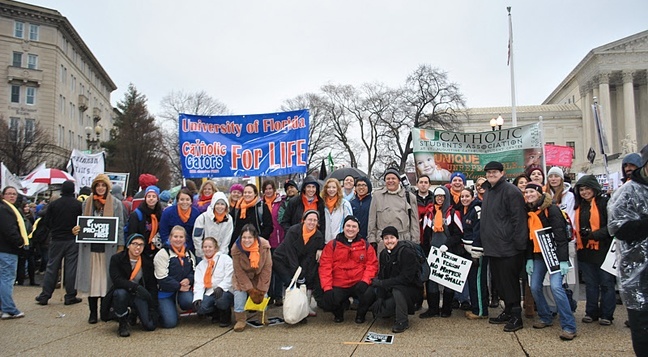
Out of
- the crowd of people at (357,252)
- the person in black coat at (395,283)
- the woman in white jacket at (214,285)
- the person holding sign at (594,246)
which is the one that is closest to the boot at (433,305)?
the crowd of people at (357,252)

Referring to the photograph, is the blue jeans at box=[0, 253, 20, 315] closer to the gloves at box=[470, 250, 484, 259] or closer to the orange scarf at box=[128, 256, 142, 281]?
the orange scarf at box=[128, 256, 142, 281]

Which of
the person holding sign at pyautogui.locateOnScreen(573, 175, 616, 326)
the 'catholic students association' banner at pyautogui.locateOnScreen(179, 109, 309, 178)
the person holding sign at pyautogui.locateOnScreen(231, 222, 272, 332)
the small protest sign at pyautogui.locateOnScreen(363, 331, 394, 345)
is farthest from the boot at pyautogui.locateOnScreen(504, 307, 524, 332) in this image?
the 'catholic students association' banner at pyautogui.locateOnScreen(179, 109, 309, 178)

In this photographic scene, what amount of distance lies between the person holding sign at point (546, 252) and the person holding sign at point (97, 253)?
5.72 meters

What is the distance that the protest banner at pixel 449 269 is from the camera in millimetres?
6318

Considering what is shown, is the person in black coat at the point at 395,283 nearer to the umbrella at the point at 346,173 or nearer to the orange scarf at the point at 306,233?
the orange scarf at the point at 306,233

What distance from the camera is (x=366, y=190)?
24.6 ft

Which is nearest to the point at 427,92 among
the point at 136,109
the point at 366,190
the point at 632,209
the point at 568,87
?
the point at 136,109

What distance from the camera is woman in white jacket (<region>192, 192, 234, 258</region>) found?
6691mm

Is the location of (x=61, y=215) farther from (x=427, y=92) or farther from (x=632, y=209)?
(x=427, y=92)

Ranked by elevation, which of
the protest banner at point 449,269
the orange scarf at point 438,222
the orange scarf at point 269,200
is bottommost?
the protest banner at point 449,269

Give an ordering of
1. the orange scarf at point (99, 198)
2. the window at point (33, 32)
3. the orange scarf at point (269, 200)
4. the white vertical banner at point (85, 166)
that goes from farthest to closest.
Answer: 1. the window at point (33, 32)
2. the white vertical banner at point (85, 166)
3. the orange scarf at point (269, 200)
4. the orange scarf at point (99, 198)

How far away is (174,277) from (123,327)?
85 cm

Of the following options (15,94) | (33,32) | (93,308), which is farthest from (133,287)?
(33,32)

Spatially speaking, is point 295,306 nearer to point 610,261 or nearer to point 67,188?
point 610,261
